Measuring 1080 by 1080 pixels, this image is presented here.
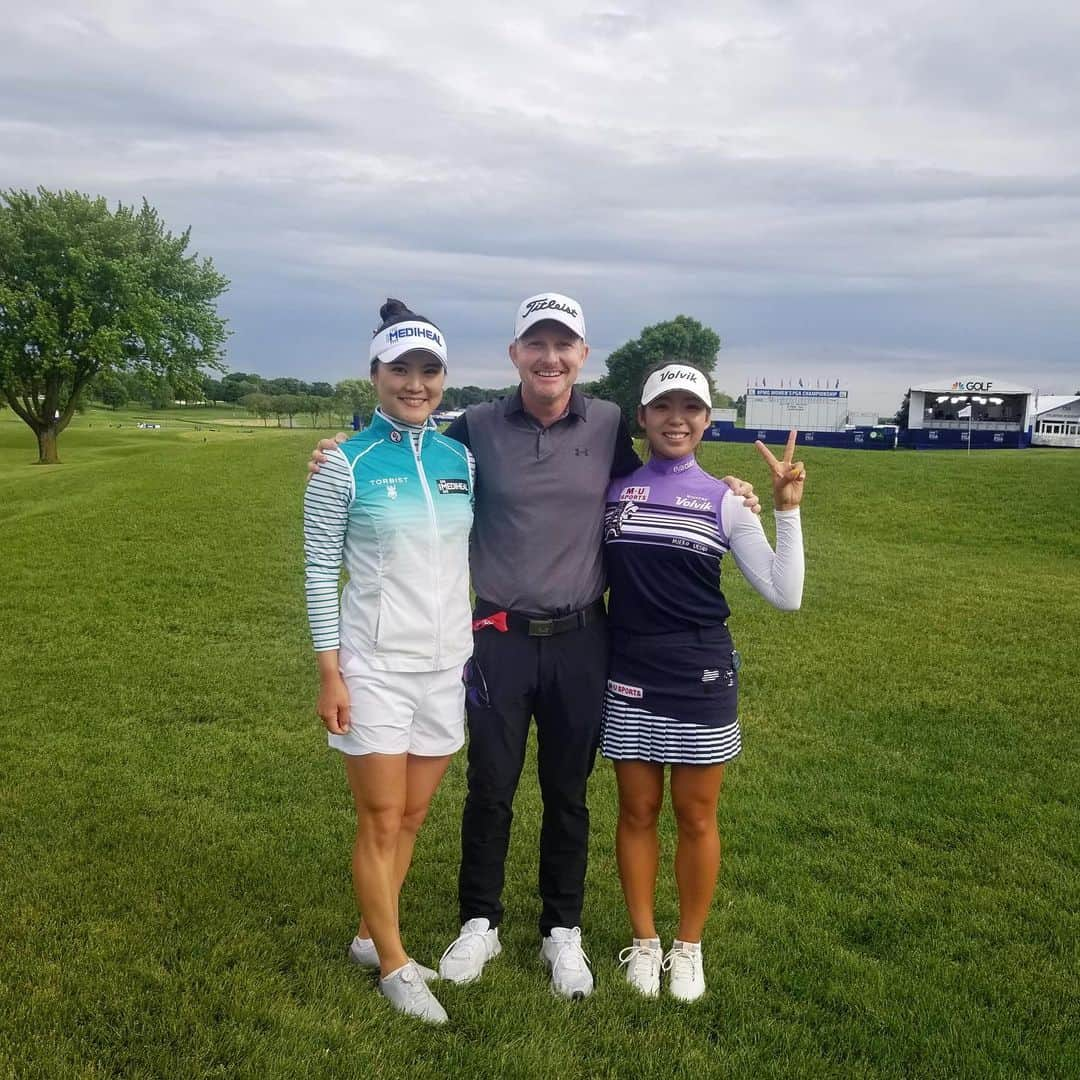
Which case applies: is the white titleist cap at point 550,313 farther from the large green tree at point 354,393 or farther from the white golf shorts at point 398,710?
the large green tree at point 354,393

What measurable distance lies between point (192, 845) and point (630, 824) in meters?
2.54

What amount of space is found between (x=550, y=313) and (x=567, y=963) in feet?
7.96

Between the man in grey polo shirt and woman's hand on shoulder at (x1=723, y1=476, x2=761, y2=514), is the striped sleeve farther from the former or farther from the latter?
woman's hand on shoulder at (x1=723, y1=476, x2=761, y2=514)

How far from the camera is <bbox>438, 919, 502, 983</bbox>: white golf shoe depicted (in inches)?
143

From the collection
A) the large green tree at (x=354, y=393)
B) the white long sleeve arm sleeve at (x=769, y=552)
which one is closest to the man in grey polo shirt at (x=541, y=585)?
the white long sleeve arm sleeve at (x=769, y=552)

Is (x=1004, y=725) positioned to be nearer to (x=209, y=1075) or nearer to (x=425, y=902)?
(x=425, y=902)

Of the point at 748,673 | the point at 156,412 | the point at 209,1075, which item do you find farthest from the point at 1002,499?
the point at 156,412

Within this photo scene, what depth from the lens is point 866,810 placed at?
567 centimetres

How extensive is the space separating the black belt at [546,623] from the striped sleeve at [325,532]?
642mm

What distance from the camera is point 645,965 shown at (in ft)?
12.0

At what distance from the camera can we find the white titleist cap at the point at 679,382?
11.5 feet

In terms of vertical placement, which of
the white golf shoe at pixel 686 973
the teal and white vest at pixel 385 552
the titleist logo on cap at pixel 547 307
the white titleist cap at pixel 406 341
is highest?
the titleist logo on cap at pixel 547 307

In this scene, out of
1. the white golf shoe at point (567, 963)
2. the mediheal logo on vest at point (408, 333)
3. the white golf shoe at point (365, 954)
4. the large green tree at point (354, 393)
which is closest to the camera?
the mediheal logo on vest at point (408, 333)

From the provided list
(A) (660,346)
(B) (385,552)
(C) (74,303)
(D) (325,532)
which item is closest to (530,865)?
(B) (385,552)
